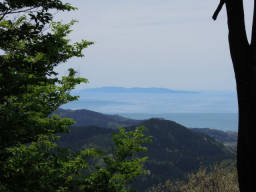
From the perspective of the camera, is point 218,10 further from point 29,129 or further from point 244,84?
point 29,129

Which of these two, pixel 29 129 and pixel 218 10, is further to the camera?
pixel 29 129

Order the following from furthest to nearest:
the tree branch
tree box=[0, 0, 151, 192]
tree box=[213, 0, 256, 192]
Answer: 1. tree box=[0, 0, 151, 192]
2. the tree branch
3. tree box=[213, 0, 256, 192]

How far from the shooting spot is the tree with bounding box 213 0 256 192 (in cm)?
509

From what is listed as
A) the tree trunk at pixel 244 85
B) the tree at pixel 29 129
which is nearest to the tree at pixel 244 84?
the tree trunk at pixel 244 85

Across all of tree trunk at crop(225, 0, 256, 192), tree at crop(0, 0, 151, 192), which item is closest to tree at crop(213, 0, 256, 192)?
tree trunk at crop(225, 0, 256, 192)

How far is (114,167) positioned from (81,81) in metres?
5.76

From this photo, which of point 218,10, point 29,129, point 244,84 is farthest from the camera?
point 29,129

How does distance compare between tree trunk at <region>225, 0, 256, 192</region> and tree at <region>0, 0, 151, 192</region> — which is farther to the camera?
tree at <region>0, 0, 151, 192</region>

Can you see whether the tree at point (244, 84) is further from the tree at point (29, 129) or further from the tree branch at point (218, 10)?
the tree at point (29, 129)

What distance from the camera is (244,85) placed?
16.9 feet

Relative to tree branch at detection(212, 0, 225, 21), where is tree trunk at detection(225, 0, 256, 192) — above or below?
below

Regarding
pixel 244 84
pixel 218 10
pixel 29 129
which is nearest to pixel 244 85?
pixel 244 84

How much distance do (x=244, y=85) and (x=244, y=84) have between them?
17mm

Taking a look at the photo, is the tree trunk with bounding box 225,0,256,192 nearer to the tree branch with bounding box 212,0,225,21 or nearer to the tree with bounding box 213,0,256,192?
the tree with bounding box 213,0,256,192
